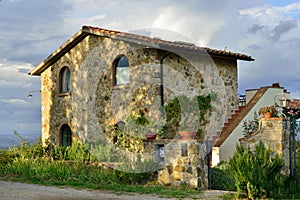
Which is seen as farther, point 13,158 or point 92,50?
point 92,50

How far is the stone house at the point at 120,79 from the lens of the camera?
15.0 metres

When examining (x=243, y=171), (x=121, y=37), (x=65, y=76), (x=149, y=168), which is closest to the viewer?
(x=243, y=171)

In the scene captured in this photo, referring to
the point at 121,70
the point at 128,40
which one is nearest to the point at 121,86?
the point at 121,70

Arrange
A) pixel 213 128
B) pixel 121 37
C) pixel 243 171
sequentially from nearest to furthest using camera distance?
pixel 243 171 → pixel 121 37 → pixel 213 128

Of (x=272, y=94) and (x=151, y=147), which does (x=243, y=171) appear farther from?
(x=272, y=94)

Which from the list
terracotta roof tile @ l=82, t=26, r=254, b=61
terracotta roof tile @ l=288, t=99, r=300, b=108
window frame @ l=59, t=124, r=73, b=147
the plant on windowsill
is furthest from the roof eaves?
terracotta roof tile @ l=288, t=99, r=300, b=108

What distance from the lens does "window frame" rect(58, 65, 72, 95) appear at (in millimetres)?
19078

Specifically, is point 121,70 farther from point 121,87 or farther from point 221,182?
point 221,182

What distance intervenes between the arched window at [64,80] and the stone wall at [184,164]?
9374 mm

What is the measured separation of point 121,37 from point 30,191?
718 centimetres

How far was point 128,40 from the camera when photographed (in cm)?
1511

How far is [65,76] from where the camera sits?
63.4 feet

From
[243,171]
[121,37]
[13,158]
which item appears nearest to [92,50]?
[121,37]

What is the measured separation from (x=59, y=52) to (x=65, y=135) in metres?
3.80
